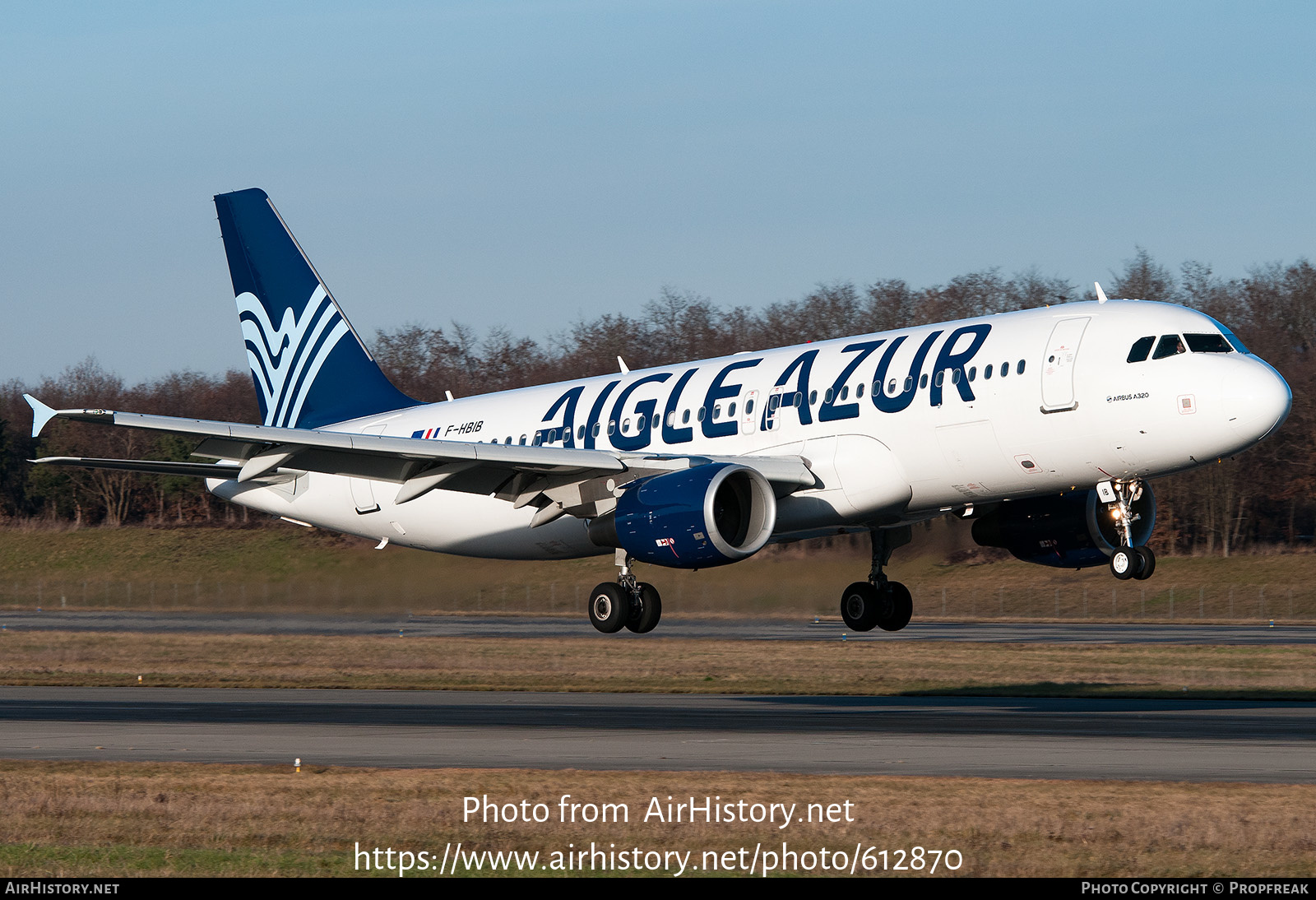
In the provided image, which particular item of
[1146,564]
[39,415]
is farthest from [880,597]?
[39,415]

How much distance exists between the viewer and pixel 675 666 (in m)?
47.4

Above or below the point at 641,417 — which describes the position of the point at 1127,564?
below

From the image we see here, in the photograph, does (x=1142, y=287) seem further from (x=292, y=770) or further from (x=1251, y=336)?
(x=292, y=770)

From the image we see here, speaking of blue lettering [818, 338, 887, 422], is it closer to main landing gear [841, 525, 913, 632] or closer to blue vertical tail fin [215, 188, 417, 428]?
main landing gear [841, 525, 913, 632]

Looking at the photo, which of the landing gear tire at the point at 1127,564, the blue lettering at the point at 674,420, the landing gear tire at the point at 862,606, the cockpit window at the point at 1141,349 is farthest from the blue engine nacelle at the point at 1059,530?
the blue lettering at the point at 674,420

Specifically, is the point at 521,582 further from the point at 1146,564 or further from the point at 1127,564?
the point at 1146,564

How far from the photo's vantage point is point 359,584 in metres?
40.8

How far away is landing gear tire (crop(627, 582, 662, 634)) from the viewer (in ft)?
100

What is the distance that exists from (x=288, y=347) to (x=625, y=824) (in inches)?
953

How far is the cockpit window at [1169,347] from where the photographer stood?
86.4ft

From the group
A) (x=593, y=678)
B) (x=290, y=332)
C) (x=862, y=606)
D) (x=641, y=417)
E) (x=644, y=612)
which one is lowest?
(x=593, y=678)

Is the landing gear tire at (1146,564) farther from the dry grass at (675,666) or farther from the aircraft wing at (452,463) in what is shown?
the dry grass at (675,666)

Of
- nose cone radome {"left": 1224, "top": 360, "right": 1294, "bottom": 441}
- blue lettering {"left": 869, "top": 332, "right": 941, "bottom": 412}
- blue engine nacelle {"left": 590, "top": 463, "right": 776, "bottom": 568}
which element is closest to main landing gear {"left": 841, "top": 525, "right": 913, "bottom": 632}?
blue lettering {"left": 869, "top": 332, "right": 941, "bottom": 412}

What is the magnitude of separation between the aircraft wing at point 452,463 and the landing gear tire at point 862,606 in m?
5.15
